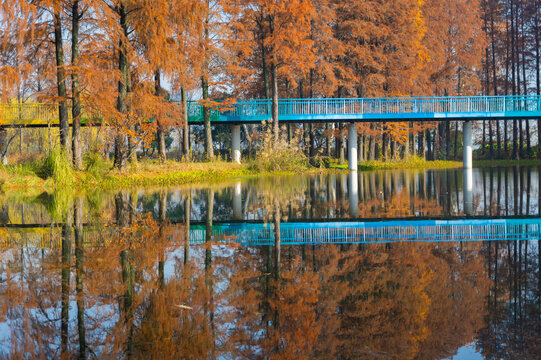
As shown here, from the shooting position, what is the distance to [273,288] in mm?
4586

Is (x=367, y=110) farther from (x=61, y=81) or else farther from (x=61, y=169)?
(x=61, y=169)

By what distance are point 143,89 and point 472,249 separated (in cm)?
1939

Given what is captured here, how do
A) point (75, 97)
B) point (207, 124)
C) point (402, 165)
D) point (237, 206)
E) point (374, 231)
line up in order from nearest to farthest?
1. point (374, 231)
2. point (237, 206)
3. point (75, 97)
4. point (207, 124)
5. point (402, 165)

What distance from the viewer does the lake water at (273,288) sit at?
10.9ft

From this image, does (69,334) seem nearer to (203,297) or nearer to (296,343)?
(203,297)

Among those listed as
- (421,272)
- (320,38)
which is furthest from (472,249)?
(320,38)

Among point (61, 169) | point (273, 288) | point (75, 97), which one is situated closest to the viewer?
point (273, 288)

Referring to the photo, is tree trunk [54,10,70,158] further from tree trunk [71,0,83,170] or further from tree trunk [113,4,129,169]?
tree trunk [113,4,129,169]

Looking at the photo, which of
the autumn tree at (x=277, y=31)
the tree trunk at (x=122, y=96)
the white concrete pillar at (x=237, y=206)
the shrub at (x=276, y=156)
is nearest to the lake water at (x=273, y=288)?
the white concrete pillar at (x=237, y=206)

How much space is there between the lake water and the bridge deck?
2350 cm

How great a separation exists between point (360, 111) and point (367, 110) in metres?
0.44

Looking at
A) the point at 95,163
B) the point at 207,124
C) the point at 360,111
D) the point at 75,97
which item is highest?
the point at 360,111

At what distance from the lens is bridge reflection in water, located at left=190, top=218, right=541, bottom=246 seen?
289 inches

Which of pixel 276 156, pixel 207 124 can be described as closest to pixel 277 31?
pixel 207 124
